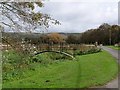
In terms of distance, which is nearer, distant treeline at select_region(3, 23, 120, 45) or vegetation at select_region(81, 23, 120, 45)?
distant treeline at select_region(3, 23, 120, 45)

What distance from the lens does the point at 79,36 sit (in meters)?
62.5

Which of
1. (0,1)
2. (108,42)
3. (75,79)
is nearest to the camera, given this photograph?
(0,1)

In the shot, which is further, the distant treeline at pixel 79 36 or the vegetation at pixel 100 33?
the vegetation at pixel 100 33

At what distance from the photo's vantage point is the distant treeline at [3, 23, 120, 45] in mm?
9992

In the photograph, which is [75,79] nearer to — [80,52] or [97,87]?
[97,87]

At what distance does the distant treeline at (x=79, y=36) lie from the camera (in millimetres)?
9992

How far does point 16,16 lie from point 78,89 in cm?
578

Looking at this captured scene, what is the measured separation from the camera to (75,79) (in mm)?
17406

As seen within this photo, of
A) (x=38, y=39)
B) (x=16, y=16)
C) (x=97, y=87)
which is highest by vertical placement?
(x=16, y=16)

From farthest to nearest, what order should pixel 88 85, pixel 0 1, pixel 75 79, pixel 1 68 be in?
1. pixel 75 79
2. pixel 88 85
3. pixel 1 68
4. pixel 0 1

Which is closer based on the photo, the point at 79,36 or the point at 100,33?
the point at 79,36

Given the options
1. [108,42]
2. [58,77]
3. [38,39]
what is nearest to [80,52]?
[58,77]

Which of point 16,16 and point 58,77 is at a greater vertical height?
point 16,16

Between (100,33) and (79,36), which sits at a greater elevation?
(100,33)
